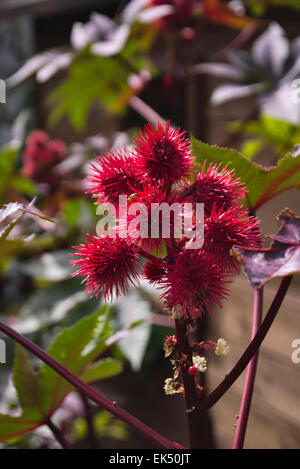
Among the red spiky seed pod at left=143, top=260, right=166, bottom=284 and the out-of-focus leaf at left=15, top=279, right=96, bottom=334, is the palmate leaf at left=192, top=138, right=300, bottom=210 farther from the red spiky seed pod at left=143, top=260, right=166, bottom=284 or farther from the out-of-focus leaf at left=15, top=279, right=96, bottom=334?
the out-of-focus leaf at left=15, top=279, right=96, bottom=334

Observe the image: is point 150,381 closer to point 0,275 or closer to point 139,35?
point 0,275

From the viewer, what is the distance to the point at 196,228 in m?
0.33

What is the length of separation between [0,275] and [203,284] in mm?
1232

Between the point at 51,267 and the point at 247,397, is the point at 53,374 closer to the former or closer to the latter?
the point at 247,397

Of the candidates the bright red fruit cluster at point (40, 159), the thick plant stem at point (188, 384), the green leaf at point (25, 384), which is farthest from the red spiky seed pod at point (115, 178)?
the bright red fruit cluster at point (40, 159)


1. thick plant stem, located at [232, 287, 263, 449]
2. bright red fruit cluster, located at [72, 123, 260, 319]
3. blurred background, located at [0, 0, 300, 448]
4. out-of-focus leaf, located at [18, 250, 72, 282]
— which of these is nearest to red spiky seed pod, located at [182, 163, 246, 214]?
bright red fruit cluster, located at [72, 123, 260, 319]

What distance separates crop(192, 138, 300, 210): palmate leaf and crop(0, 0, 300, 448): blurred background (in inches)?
12.2

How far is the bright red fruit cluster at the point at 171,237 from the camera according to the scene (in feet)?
1.04

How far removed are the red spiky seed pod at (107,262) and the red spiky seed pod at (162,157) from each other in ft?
0.18

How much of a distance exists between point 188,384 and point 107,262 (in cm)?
11

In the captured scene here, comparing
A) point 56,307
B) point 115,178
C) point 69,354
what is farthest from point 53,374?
point 56,307

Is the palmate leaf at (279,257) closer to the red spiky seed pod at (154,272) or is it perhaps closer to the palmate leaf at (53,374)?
the red spiky seed pod at (154,272)
